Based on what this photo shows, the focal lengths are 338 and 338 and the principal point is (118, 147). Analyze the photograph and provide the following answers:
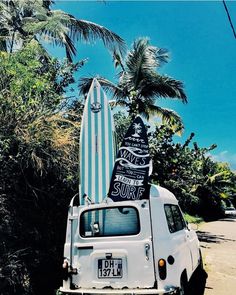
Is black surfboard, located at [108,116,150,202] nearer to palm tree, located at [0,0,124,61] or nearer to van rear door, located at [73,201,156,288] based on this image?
van rear door, located at [73,201,156,288]

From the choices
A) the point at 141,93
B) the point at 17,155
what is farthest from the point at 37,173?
the point at 141,93

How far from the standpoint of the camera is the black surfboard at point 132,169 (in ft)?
18.0

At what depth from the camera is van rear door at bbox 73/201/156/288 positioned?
186 inches

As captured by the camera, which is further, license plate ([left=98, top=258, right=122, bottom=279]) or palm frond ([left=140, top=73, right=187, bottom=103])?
palm frond ([left=140, top=73, right=187, bottom=103])

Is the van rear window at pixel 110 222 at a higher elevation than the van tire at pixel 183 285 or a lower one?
higher

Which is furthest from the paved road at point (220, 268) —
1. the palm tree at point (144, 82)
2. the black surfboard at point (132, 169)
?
the palm tree at point (144, 82)

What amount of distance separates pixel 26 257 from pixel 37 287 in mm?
614

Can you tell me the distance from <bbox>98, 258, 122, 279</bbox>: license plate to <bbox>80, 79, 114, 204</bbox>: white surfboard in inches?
44.8

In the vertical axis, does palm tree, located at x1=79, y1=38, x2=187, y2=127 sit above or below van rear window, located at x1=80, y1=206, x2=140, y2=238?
above

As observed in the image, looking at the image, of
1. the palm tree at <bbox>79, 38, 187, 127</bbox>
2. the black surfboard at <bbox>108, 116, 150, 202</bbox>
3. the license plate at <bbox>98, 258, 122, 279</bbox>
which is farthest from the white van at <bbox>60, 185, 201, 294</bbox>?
the palm tree at <bbox>79, 38, 187, 127</bbox>

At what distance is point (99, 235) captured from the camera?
17.1ft

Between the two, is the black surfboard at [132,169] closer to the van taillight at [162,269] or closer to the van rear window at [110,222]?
the van rear window at [110,222]

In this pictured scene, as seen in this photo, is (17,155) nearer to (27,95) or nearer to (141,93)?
(27,95)

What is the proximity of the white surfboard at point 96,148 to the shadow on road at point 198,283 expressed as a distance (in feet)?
9.17
